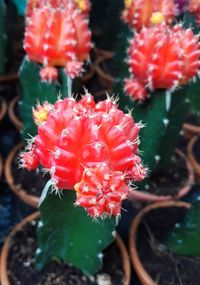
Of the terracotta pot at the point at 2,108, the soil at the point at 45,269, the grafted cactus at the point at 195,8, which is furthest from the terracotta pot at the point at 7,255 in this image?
the grafted cactus at the point at 195,8

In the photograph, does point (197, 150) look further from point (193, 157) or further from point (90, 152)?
point (90, 152)

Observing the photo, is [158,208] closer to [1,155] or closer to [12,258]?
[12,258]

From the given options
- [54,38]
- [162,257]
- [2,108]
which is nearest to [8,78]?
[2,108]

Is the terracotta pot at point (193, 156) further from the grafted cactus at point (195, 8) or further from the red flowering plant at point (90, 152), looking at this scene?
the red flowering plant at point (90, 152)

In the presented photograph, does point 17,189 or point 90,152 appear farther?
point 17,189

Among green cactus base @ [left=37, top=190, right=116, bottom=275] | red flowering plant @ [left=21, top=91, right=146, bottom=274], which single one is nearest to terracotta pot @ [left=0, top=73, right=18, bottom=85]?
green cactus base @ [left=37, top=190, right=116, bottom=275]

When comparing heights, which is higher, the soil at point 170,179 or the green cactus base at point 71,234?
the green cactus base at point 71,234
